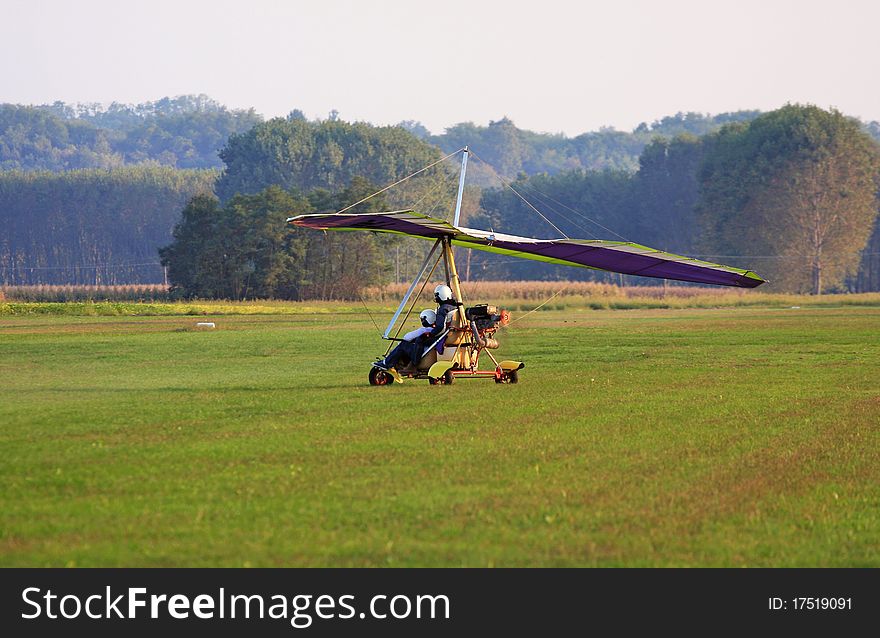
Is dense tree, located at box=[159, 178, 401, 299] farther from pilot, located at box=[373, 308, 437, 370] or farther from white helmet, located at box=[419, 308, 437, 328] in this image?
white helmet, located at box=[419, 308, 437, 328]

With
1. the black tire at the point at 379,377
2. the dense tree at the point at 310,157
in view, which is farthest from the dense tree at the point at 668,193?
the black tire at the point at 379,377

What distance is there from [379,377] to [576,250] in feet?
13.9

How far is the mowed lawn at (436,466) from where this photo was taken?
1124 cm

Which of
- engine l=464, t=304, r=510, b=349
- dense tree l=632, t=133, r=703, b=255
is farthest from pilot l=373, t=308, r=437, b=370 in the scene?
dense tree l=632, t=133, r=703, b=255

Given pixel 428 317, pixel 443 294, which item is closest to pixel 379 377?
pixel 428 317

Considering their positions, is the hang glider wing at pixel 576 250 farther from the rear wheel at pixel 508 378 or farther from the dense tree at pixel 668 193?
the dense tree at pixel 668 193

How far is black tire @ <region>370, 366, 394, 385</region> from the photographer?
26000 mm

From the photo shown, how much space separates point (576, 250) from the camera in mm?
26047

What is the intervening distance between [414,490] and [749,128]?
390 ft

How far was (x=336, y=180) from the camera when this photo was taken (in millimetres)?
154125

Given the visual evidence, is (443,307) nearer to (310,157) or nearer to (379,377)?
(379,377)

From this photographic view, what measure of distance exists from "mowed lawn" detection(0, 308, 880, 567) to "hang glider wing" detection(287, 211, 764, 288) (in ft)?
6.90

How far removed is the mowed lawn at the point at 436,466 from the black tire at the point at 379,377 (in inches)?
16.6

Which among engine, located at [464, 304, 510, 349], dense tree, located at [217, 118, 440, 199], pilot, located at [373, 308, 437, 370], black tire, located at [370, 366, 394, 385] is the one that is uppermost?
dense tree, located at [217, 118, 440, 199]
